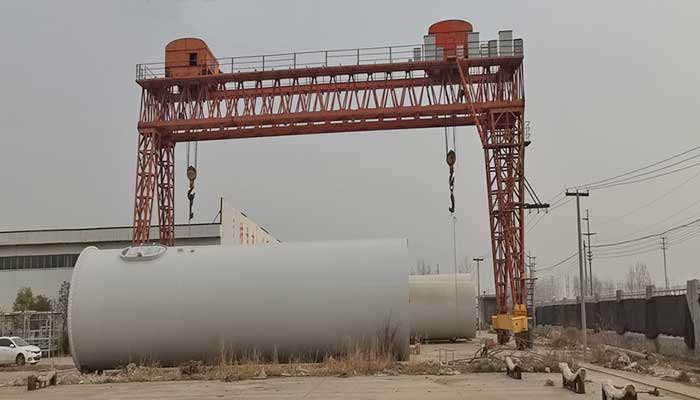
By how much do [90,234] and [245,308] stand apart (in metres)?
35.1

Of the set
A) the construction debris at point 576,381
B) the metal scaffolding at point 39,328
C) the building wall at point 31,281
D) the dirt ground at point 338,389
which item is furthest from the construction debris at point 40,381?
the building wall at point 31,281

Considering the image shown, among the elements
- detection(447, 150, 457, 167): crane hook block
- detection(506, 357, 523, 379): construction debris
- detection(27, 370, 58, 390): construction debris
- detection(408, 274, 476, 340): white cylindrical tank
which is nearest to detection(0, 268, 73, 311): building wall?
detection(408, 274, 476, 340): white cylindrical tank

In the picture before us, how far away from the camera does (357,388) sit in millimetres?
14547

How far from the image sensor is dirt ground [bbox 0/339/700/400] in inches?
532

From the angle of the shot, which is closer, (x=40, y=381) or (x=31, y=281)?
(x=40, y=381)

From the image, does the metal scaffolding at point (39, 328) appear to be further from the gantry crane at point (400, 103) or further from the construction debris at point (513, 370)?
the construction debris at point (513, 370)

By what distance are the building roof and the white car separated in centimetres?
1927

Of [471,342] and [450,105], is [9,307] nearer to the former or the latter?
[471,342]

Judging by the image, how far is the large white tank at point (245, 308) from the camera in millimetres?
17875

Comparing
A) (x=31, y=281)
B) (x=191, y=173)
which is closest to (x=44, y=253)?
(x=31, y=281)

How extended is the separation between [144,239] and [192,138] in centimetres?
505

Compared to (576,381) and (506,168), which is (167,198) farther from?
(576,381)

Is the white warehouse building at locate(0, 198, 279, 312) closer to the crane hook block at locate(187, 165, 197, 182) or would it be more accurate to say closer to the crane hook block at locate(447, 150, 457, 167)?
the crane hook block at locate(187, 165, 197, 182)

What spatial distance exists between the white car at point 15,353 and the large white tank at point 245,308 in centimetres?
967
